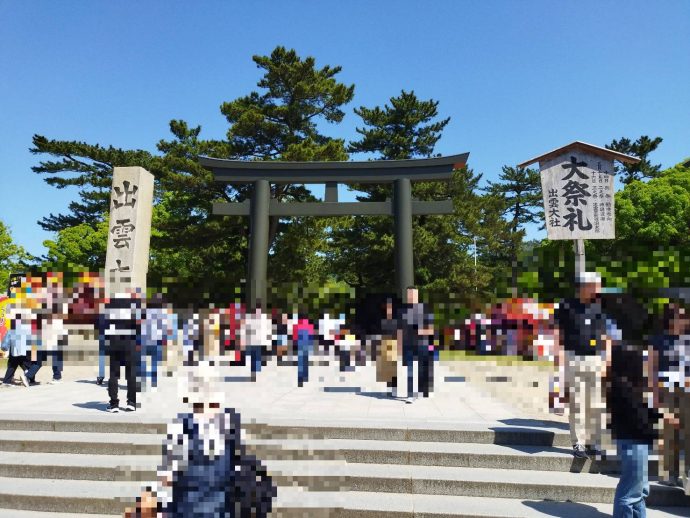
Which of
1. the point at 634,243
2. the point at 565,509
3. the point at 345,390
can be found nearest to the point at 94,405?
the point at 345,390

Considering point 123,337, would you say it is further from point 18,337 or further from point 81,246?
point 81,246

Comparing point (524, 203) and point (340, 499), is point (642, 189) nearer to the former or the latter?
point (524, 203)

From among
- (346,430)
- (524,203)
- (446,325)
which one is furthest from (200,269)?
(524,203)

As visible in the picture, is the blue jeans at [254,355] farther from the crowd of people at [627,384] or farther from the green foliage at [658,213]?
the green foliage at [658,213]

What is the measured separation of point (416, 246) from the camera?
27.1 m

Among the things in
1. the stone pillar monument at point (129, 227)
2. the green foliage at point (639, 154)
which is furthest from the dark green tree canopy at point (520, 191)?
the stone pillar monument at point (129, 227)

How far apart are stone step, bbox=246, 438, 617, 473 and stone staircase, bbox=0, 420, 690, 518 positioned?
0.03 feet

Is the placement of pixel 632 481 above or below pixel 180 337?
below

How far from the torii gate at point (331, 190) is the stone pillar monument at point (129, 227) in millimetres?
2718

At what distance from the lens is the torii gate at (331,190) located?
1855cm

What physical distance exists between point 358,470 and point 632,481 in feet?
8.19

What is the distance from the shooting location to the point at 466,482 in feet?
16.2

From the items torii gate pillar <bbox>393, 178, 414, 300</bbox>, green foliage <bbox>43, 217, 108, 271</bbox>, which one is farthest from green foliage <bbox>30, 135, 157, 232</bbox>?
torii gate pillar <bbox>393, 178, 414, 300</bbox>

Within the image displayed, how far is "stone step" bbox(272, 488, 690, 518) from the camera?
4473mm
